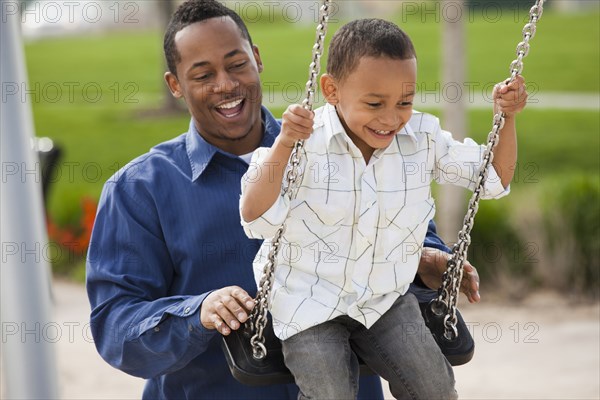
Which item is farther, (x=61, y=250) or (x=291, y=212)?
(x=61, y=250)

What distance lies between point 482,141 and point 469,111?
84.0 inches

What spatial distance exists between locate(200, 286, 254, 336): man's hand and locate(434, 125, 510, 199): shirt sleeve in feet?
2.12

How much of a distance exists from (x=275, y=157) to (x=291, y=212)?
21 cm

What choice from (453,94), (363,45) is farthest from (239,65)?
(453,94)

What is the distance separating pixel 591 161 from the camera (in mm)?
10625

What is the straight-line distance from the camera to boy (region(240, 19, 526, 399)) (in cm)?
239

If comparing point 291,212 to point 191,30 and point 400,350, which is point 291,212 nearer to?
point 400,350

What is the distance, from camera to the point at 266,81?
17016 millimetres

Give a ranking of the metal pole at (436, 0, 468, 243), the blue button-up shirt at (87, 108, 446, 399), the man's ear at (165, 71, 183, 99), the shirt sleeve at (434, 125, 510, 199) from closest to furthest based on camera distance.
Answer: the shirt sleeve at (434, 125, 510, 199)
the blue button-up shirt at (87, 108, 446, 399)
the man's ear at (165, 71, 183, 99)
the metal pole at (436, 0, 468, 243)

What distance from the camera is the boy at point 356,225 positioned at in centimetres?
239

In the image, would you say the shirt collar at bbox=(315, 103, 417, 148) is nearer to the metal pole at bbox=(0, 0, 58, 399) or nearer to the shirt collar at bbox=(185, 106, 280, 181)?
the shirt collar at bbox=(185, 106, 280, 181)

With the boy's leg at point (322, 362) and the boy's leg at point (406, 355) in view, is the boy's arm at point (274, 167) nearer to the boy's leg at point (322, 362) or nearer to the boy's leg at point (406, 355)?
the boy's leg at point (322, 362)

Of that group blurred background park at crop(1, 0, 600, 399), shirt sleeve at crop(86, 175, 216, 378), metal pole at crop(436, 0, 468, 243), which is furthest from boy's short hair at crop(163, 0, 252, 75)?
metal pole at crop(436, 0, 468, 243)

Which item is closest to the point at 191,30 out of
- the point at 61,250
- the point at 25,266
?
the point at 25,266
